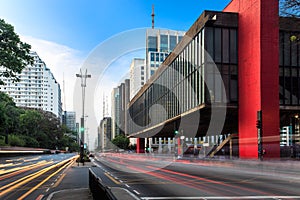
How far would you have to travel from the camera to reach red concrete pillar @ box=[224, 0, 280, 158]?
38.2 metres

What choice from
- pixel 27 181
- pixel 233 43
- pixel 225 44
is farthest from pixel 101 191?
pixel 233 43

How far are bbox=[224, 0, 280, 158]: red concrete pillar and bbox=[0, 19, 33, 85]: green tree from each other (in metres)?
25.5

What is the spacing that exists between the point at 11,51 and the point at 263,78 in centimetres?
2695

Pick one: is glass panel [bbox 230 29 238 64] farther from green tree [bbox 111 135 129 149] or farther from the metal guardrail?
green tree [bbox 111 135 129 149]

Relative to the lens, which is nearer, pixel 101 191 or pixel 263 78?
pixel 101 191

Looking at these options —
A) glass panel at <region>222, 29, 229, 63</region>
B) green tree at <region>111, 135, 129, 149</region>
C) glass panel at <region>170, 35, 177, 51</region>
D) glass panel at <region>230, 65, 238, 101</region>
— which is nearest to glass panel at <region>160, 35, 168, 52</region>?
glass panel at <region>170, 35, 177, 51</region>

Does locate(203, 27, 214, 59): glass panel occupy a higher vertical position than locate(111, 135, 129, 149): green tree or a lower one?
higher

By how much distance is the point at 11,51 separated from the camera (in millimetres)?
20859

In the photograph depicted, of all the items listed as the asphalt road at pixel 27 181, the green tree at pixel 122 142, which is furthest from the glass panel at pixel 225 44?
the green tree at pixel 122 142

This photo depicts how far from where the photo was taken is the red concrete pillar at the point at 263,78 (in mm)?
38250

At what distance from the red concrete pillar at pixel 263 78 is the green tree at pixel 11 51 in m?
25.5

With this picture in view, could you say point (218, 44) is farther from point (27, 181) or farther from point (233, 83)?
point (27, 181)

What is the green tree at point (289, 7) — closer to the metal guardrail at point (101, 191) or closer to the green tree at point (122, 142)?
the metal guardrail at point (101, 191)

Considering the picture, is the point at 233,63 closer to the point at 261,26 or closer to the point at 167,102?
the point at 261,26
